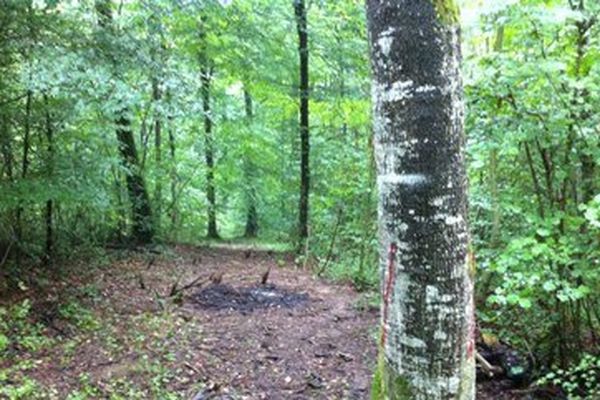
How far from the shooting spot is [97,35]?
6.53 meters

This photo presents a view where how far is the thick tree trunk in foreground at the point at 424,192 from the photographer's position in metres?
1.98

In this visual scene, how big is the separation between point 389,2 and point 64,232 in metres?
8.99

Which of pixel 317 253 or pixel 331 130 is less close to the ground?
pixel 331 130

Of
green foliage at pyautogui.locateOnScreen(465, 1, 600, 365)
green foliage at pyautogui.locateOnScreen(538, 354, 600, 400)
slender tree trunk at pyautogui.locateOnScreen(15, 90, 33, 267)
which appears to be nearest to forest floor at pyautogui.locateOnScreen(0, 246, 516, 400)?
green foliage at pyautogui.locateOnScreen(538, 354, 600, 400)

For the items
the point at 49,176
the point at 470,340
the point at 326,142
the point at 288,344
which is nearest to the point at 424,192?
the point at 470,340

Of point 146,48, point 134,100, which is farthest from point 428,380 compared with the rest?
point 146,48

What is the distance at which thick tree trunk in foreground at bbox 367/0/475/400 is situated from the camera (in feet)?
6.50

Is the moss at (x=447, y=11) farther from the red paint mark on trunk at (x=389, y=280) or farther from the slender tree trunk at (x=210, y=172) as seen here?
the slender tree trunk at (x=210, y=172)

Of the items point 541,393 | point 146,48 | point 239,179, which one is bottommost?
point 541,393

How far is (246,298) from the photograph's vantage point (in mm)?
8500

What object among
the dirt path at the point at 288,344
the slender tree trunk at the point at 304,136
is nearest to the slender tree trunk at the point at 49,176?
the dirt path at the point at 288,344

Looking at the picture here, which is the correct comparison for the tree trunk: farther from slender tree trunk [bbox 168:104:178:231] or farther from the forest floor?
the forest floor

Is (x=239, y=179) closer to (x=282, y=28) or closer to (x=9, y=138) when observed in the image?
(x=282, y=28)

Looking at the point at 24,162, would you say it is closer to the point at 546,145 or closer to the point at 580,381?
the point at 546,145
